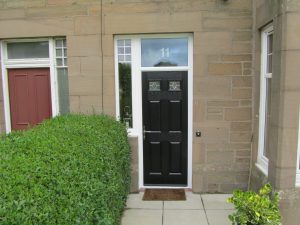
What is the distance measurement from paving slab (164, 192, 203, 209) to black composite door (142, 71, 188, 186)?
42 cm

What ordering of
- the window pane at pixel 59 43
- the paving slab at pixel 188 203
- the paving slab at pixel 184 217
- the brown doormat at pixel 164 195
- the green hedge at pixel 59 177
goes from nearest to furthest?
1. the green hedge at pixel 59 177
2. the paving slab at pixel 184 217
3. the paving slab at pixel 188 203
4. the brown doormat at pixel 164 195
5. the window pane at pixel 59 43

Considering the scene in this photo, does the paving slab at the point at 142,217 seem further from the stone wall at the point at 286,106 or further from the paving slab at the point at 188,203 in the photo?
the stone wall at the point at 286,106

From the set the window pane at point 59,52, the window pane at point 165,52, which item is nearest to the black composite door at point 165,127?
the window pane at point 165,52

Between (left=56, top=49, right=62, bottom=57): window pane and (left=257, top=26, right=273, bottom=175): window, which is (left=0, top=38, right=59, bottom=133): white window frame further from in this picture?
(left=257, top=26, right=273, bottom=175): window

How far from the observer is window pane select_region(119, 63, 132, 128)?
4.91 m

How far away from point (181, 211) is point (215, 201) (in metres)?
0.67

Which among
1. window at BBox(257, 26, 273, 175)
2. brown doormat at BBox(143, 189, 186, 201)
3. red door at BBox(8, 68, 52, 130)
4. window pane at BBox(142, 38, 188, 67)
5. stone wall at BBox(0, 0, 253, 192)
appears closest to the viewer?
window at BBox(257, 26, 273, 175)

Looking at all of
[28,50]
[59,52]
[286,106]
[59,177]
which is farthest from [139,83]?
[59,177]

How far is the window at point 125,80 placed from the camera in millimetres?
4863

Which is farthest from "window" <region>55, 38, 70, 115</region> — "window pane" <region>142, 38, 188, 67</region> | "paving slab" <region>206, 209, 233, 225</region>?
"paving slab" <region>206, 209, 233, 225</region>

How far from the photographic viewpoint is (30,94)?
5.13 meters

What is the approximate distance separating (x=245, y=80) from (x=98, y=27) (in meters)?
2.55

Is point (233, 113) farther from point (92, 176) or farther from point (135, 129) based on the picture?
point (92, 176)

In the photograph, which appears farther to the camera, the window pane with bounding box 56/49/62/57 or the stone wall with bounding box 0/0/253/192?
the window pane with bounding box 56/49/62/57
